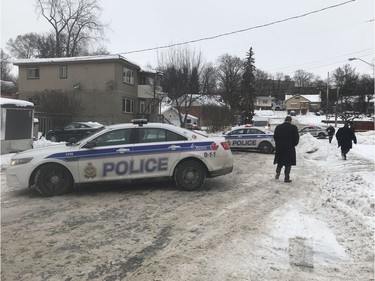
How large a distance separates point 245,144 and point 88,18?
4463 centimetres

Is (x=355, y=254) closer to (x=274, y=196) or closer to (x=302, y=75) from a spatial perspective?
(x=274, y=196)

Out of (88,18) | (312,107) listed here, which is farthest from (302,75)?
(88,18)

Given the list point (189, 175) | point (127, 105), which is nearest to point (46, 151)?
point (189, 175)

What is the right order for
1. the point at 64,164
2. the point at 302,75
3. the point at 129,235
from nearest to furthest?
the point at 129,235, the point at 64,164, the point at 302,75

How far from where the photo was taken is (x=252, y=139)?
19.9 metres

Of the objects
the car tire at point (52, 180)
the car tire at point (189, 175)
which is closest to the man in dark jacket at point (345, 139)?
the car tire at point (189, 175)

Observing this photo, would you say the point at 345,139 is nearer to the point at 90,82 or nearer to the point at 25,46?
the point at 90,82

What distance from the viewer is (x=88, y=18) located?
56312 mm

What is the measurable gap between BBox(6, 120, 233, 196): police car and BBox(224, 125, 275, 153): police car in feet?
37.5

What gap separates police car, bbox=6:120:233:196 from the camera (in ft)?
26.3

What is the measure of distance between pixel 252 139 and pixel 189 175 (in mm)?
12018

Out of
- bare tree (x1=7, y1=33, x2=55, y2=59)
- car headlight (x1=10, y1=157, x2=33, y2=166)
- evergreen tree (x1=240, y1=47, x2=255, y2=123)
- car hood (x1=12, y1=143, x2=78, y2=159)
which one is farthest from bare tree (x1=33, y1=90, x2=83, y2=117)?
bare tree (x1=7, y1=33, x2=55, y2=59)

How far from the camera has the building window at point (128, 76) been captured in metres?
34.9

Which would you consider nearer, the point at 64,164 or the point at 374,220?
the point at 374,220
